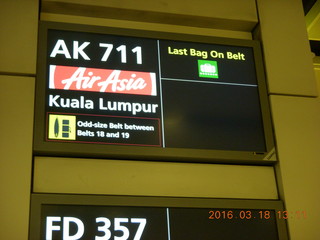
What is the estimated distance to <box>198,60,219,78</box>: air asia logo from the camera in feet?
12.7

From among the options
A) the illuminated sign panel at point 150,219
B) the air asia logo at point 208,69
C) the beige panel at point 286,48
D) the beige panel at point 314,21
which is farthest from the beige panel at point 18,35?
the beige panel at point 314,21

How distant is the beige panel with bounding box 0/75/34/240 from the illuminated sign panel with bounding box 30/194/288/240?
0.09 m

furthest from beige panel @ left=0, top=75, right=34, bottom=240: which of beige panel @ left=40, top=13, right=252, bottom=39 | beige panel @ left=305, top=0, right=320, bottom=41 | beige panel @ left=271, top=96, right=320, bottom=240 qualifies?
beige panel @ left=305, top=0, right=320, bottom=41

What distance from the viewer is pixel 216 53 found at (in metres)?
3.99

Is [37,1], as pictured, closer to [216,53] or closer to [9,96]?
[9,96]

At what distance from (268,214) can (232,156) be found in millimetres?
449

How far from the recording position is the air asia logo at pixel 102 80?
3.58 m

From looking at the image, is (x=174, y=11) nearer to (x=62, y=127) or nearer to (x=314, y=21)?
(x=62, y=127)

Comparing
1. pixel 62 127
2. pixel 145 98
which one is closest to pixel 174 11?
pixel 145 98

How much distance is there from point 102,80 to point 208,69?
2.56 feet

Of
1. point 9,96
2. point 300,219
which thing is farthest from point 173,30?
point 300,219

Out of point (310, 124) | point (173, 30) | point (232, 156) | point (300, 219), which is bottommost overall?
point (300, 219)

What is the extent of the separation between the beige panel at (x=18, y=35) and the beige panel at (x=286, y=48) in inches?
68.2

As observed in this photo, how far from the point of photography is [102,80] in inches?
144
